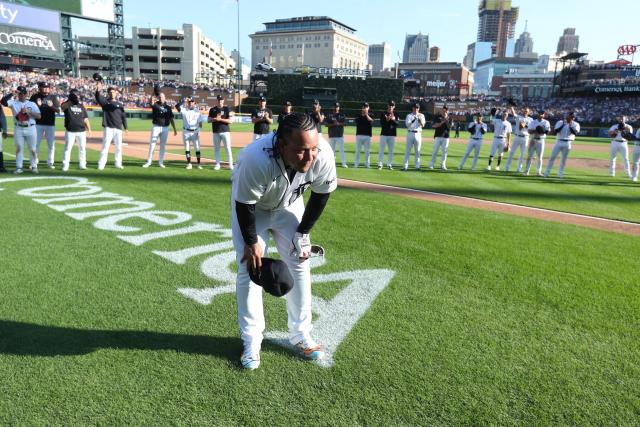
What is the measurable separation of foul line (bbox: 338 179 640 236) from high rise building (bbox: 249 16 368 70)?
429ft

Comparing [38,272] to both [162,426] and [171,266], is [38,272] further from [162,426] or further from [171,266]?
[162,426]

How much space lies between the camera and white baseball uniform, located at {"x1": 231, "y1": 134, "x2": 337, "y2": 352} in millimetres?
2771

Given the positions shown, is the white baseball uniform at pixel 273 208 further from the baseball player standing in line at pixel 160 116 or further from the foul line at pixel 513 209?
the baseball player standing in line at pixel 160 116

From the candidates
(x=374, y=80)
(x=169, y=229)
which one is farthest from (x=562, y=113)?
(x=169, y=229)

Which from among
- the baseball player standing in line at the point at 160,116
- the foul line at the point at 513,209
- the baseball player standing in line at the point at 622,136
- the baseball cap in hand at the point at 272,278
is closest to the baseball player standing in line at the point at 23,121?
the baseball player standing in line at the point at 160,116

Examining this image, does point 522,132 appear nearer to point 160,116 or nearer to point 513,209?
point 513,209

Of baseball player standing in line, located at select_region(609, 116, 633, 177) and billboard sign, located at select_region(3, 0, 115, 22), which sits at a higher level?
billboard sign, located at select_region(3, 0, 115, 22)

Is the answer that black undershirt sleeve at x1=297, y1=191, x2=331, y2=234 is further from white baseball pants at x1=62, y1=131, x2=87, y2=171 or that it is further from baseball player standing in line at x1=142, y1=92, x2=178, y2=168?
baseball player standing in line at x1=142, y1=92, x2=178, y2=168

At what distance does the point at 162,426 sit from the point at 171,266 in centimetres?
261

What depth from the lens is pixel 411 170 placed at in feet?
46.5

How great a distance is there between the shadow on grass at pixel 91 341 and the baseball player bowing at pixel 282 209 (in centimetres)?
34

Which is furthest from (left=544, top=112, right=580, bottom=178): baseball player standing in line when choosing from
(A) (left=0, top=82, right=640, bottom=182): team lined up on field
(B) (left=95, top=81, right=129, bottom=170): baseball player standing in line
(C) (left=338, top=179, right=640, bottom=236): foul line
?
(B) (left=95, top=81, right=129, bottom=170): baseball player standing in line

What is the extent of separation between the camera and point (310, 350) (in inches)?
131

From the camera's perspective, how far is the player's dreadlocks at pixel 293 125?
2.61m
